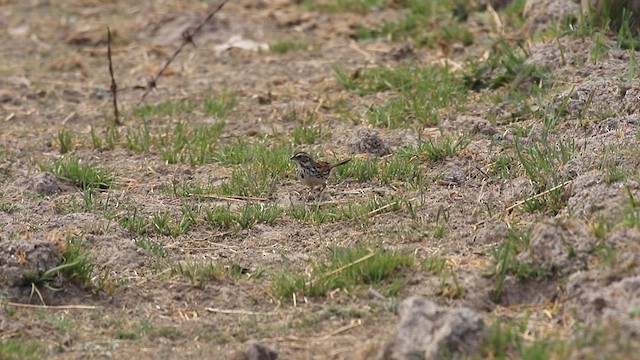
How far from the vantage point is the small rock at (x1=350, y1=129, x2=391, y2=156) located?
9.01 m

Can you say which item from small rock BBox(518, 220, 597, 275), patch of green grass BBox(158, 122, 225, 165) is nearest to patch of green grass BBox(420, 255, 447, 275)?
small rock BBox(518, 220, 597, 275)

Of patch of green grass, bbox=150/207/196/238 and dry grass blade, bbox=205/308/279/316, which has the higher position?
dry grass blade, bbox=205/308/279/316

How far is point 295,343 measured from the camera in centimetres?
606

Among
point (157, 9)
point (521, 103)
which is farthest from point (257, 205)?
point (157, 9)

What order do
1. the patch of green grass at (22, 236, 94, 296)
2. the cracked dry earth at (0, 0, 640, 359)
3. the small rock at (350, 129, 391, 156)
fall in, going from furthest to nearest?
the small rock at (350, 129, 391, 156) < the patch of green grass at (22, 236, 94, 296) < the cracked dry earth at (0, 0, 640, 359)

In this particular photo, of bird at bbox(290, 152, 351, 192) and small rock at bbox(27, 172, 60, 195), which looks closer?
bird at bbox(290, 152, 351, 192)

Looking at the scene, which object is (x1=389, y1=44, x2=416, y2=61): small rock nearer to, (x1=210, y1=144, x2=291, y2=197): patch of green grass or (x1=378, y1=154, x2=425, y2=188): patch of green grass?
(x1=210, y1=144, x2=291, y2=197): patch of green grass

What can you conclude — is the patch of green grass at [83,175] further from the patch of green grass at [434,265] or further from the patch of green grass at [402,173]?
the patch of green grass at [434,265]

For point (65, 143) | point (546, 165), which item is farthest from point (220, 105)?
point (546, 165)

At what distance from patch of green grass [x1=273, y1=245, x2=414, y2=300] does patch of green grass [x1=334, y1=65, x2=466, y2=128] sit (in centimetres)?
287

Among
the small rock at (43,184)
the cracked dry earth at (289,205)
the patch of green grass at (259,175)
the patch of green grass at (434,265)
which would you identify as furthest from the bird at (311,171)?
the small rock at (43,184)

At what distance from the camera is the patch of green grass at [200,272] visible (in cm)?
688

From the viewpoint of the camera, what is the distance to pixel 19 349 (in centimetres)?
602

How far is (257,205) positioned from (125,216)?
913 mm
